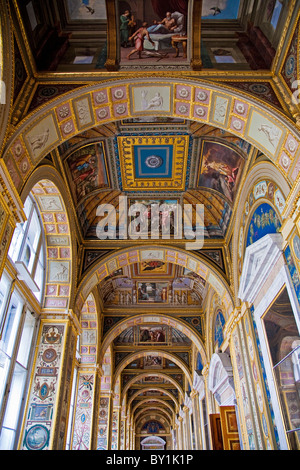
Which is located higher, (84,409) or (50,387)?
(84,409)

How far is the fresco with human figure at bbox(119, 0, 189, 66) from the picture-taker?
7.37 m

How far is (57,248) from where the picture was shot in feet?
36.6

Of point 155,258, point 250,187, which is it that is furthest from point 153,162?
point 155,258

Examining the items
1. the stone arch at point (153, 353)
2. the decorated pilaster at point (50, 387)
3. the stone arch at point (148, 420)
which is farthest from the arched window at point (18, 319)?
the stone arch at point (148, 420)

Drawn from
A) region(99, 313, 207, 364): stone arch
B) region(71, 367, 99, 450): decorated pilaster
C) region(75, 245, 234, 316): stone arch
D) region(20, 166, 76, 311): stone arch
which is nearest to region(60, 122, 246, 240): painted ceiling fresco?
region(20, 166, 76, 311): stone arch

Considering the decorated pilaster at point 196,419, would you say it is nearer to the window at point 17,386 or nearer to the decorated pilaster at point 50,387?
the decorated pilaster at point 50,387

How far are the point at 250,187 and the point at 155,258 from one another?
18.2ft

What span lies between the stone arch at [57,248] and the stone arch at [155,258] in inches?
25.9

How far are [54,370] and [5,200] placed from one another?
593cm

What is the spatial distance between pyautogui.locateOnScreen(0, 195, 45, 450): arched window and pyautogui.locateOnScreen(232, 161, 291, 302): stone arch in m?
5.98

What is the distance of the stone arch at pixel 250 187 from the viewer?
719 centimetres

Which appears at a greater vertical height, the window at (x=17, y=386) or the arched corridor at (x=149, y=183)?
the arched corridor at (x=149, y=183)

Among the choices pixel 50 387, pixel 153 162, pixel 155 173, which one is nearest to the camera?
pixel 50 387

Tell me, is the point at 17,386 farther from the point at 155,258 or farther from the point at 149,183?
the point at 149,183
